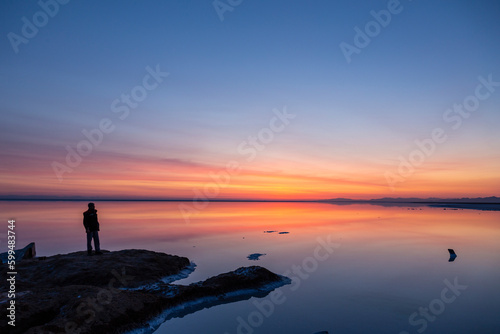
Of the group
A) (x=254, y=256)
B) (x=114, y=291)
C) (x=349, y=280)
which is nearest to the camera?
(x=114, y=291)

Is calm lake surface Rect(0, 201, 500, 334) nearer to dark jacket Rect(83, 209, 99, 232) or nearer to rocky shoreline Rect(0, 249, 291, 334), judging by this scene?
rocky shoreline Rect(0, 249, 291, 334)

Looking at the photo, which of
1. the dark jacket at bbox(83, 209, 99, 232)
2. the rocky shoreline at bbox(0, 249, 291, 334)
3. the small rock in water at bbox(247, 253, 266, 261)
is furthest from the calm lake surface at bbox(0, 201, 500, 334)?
the dark jacket at bbox(83, 209, 99, 232)

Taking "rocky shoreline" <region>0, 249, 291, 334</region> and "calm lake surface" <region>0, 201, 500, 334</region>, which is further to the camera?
"calm lake surface" <region>0, 201, 500, 334</region>

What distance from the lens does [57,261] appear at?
1596 cm

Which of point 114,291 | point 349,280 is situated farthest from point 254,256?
point 114,291

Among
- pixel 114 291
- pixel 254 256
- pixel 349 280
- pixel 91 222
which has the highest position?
pixel 91 222

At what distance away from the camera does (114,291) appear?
10.8m

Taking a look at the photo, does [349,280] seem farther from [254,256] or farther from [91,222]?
[91,222]

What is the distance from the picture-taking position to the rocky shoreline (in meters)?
9.07

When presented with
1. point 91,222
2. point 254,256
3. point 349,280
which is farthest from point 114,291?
point 254,256

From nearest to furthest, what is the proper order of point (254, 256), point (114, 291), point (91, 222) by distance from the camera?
point (114, 291)
point (91, 222)
point (254, 256)

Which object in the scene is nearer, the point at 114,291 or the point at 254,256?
the point at 114,291

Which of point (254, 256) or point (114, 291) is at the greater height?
point (114, 291)

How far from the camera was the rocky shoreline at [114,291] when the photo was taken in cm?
907
